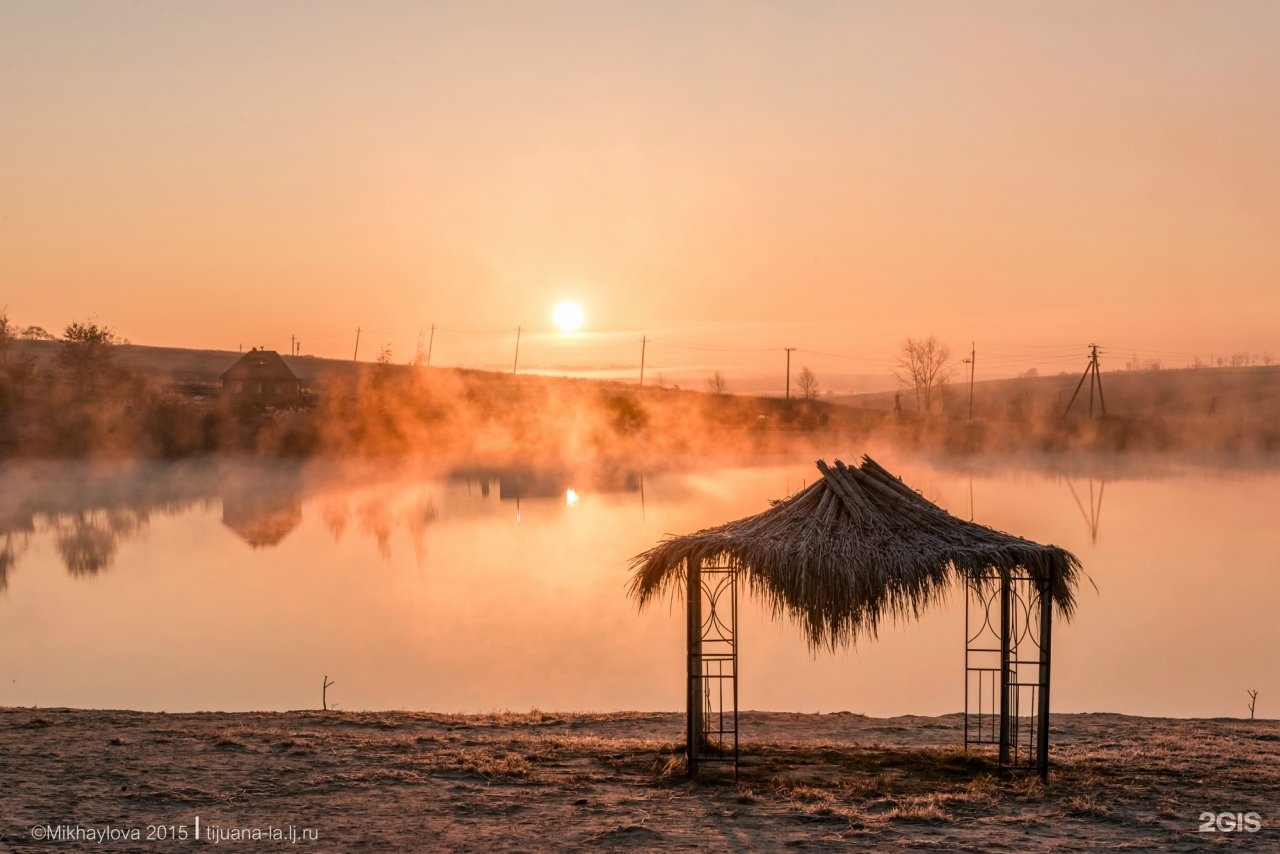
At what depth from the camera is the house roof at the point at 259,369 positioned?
2594 inches

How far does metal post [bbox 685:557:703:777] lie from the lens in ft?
30.7

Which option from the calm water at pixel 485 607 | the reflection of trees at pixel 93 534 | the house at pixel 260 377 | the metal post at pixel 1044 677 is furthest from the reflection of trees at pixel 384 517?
the house at pixel 260 377

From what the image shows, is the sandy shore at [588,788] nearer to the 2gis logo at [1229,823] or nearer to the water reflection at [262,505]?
the 2gis logo at [1229,823]

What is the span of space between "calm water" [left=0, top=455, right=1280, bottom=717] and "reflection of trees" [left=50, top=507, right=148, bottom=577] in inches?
5.5

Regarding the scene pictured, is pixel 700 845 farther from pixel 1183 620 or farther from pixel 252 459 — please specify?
pixel 252 459

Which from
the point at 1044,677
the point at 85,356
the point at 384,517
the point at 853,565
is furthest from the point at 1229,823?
the point at 85,356

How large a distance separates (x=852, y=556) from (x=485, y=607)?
46.4 ft

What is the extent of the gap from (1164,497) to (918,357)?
39.6 m

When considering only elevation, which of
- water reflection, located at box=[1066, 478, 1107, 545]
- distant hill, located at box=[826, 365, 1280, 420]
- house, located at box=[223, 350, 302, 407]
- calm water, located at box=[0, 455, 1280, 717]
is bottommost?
calm water, located at box=[0, 455, 1280, 717]

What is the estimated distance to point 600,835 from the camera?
772 centimetres

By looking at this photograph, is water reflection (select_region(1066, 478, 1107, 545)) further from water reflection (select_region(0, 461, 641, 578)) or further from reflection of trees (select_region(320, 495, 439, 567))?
reflection of trees (select_region(320, 495, 439, 567))

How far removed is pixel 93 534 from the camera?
32500 mm

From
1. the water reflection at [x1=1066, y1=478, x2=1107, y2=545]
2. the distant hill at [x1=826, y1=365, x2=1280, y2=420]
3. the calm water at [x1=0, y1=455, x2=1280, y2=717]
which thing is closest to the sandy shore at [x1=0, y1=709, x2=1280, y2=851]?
the calm water at [x1=0, y1=455, x2=1280, y2=717]

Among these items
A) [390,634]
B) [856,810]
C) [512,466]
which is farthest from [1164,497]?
[856,810]
